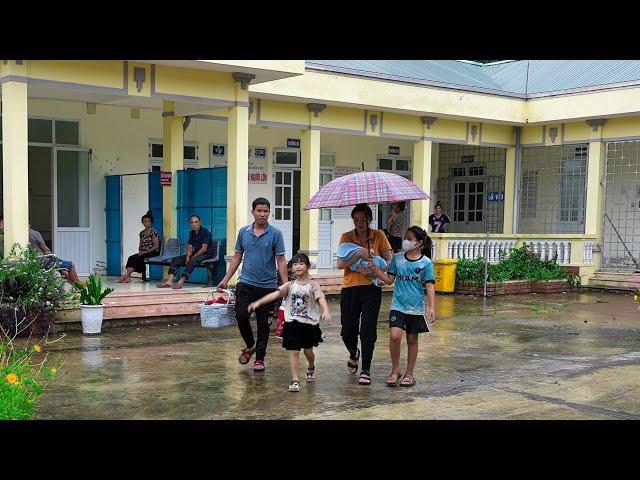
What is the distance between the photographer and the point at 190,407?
5.78m

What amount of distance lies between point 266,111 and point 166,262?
3.46 meters

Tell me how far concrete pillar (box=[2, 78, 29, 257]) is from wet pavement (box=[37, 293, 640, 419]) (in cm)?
163

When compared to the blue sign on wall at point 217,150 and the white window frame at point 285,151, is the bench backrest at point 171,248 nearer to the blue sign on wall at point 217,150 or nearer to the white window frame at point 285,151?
the blue sign on wall at point 217,150

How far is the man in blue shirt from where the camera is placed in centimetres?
711

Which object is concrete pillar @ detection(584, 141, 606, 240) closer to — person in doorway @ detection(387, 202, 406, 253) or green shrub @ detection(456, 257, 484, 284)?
green shrub @ detection(456, 257, 484, 284)

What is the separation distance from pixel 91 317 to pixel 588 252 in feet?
37.3

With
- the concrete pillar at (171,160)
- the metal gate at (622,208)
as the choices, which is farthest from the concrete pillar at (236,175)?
the metal gate at (622,208)

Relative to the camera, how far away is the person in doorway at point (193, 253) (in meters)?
11.4

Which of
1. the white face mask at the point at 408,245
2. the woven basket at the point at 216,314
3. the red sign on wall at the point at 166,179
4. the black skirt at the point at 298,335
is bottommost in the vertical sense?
the woven basket at the point at 216,314

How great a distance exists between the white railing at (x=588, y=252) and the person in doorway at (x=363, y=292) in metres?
10.7

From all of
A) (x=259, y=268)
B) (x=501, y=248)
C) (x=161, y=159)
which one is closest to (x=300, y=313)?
(x=259, y=268)

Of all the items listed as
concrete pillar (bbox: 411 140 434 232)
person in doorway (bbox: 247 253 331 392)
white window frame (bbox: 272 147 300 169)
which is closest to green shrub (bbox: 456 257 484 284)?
concrete pillar (bbox: 411 140 434 232)

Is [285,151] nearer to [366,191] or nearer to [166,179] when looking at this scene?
[166,179]
